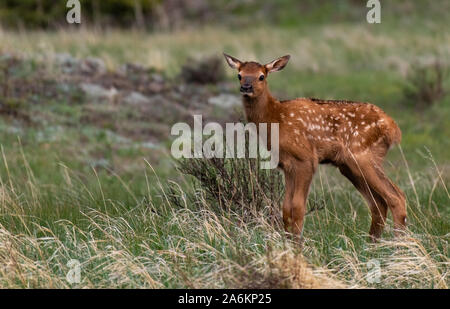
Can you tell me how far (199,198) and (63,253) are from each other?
1679 millimetres

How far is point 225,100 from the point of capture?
1827 cm

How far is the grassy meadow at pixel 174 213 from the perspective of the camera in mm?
7316

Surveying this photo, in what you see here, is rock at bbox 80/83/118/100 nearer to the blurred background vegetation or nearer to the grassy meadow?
the grassy meadow

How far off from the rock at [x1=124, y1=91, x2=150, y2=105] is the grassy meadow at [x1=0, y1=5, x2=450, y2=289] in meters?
0.72

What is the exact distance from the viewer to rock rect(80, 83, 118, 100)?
658 inches

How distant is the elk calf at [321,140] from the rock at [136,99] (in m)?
8.02

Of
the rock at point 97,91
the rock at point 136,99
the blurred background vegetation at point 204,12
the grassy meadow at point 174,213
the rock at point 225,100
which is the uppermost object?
the blurred background vegetation at point 204,12

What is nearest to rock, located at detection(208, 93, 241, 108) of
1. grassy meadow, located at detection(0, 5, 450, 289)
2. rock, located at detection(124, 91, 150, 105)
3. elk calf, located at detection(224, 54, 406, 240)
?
grassy meadow, located at detection(0, 5, 450, 289)

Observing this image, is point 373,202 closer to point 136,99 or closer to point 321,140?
point 321,140

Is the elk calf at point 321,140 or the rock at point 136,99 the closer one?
the elk calf at point 321,140

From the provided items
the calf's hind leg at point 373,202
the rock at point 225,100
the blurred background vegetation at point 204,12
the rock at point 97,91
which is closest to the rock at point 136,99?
the rock at point 97,91

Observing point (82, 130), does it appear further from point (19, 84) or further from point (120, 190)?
point (120, 190)

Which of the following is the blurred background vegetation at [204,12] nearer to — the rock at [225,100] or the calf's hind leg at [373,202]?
the rock at [225,100]
